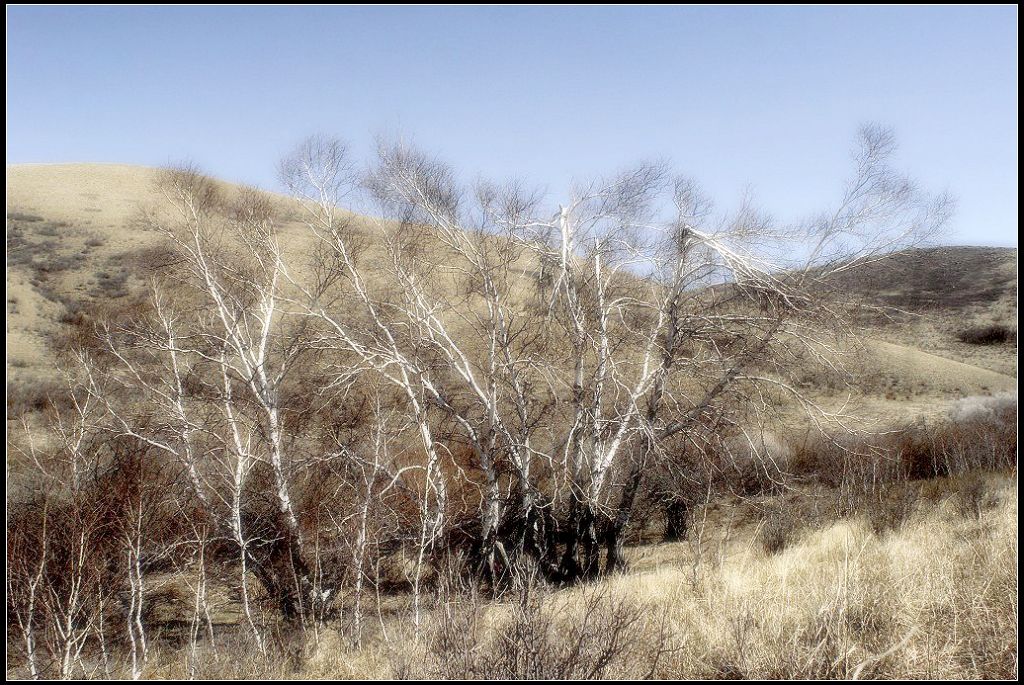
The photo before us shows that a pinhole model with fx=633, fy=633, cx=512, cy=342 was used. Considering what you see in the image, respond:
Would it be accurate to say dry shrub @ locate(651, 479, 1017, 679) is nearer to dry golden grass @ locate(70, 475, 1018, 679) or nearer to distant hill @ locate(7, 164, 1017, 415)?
dry golden grass @ locate(70, 475, 1018, 679)

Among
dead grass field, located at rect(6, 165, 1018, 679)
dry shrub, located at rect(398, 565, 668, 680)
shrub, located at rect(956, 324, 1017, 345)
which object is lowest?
shrub, located at rect(956, 324, 1017, 345)

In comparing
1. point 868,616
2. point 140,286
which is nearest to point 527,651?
point 868,616

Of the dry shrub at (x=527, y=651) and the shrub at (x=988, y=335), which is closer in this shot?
the dry shrub at (x=527, y=651)

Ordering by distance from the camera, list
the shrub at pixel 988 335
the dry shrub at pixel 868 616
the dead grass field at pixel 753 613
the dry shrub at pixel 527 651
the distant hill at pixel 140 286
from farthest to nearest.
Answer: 1. the shrub at pixel 988 335
2. the distant hill at pixel 140 286
3. the dry shrub at pixel 868 616
4. the dead grass field at pixel 753 613
5. the dry shrub at pixel 527 651

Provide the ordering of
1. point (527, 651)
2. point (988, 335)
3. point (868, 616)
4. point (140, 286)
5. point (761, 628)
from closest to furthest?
point (527, 651) < point (761, 628) < point (868, 616) < point (140, 286) < point (988, 335)

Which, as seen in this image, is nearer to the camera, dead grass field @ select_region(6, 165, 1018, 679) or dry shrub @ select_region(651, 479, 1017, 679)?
dead grass field @ select_region(6, 165, 1018, 679)

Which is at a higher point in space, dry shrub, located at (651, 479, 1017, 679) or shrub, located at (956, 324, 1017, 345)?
dry shrub, located at (651, 479, 1017, 679)

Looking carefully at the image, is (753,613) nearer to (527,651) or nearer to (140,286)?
(527,651)

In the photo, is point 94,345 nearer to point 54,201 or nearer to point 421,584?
point 421,584

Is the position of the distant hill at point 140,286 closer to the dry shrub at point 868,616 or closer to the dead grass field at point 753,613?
the dead grass field at point 753,613

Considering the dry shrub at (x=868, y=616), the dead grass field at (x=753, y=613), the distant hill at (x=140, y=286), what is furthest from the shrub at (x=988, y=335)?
the dry shrub at (x=868, y=616)

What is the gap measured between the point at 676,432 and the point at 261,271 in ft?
28.4

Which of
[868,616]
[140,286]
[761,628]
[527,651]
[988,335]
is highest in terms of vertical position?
[140,286]

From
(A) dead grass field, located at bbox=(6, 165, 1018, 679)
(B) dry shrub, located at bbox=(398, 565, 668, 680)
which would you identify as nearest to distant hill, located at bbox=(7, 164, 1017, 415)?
(A) dead grass field, located at bbox=(6, 165, 1018, 679)
